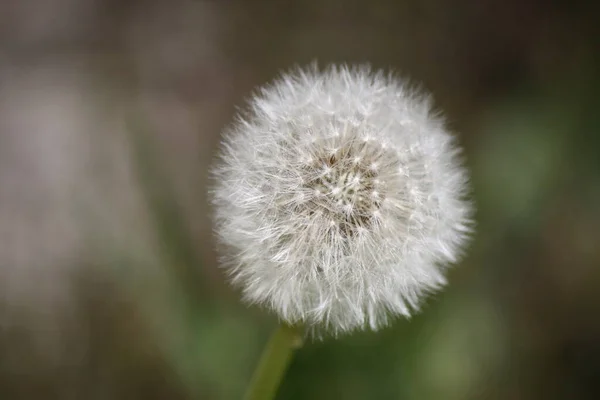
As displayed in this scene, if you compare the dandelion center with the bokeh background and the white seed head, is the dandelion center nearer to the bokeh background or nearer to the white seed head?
the white seed head

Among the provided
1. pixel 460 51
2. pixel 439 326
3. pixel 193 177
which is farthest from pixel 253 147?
pixel 460 51

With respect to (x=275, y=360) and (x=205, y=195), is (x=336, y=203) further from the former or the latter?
(x=205, y=195)

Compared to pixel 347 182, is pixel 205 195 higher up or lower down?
higher up

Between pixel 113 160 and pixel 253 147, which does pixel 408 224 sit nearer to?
pixel 253 147

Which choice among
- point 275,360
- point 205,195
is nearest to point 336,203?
point 275,360

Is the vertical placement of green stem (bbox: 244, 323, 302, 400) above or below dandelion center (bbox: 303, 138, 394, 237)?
below

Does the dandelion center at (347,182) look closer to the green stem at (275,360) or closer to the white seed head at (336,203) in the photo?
the white seed head at (336,203)

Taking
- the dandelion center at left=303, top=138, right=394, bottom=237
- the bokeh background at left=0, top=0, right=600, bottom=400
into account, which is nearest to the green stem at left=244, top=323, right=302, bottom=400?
the dandelion center at left=303, top=138, right=394, bottom=237
